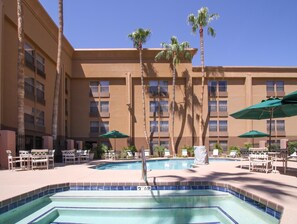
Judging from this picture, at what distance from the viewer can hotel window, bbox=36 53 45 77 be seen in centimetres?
2331

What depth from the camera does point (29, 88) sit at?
2164cm

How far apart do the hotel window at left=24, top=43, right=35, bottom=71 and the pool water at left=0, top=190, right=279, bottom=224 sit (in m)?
15.6

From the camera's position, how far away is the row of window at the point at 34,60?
21.4m

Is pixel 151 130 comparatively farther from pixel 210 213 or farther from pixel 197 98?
pixel 210 213

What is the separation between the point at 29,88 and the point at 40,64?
316 centimetres

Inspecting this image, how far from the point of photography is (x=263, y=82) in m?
31.4

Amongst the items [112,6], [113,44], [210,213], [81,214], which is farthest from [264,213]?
[113,44]

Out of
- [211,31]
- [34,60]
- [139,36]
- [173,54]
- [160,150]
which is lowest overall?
[160,150]

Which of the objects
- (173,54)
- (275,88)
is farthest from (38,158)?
(275,88)

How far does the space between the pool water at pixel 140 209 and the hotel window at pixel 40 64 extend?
17290 mm

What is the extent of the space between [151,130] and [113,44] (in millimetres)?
9899

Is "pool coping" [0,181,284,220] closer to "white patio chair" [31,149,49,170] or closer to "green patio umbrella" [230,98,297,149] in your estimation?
"green patio umbrella" [230,98,297,149]

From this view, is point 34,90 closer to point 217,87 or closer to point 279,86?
point 217,87

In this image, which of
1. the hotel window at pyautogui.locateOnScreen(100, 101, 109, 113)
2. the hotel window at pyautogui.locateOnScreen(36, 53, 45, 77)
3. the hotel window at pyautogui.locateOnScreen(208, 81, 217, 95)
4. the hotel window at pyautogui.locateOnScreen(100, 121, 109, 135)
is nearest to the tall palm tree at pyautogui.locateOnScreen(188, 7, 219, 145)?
the hotel window at pyautogui.locateOnScreen(208, 81, 217, 95)
